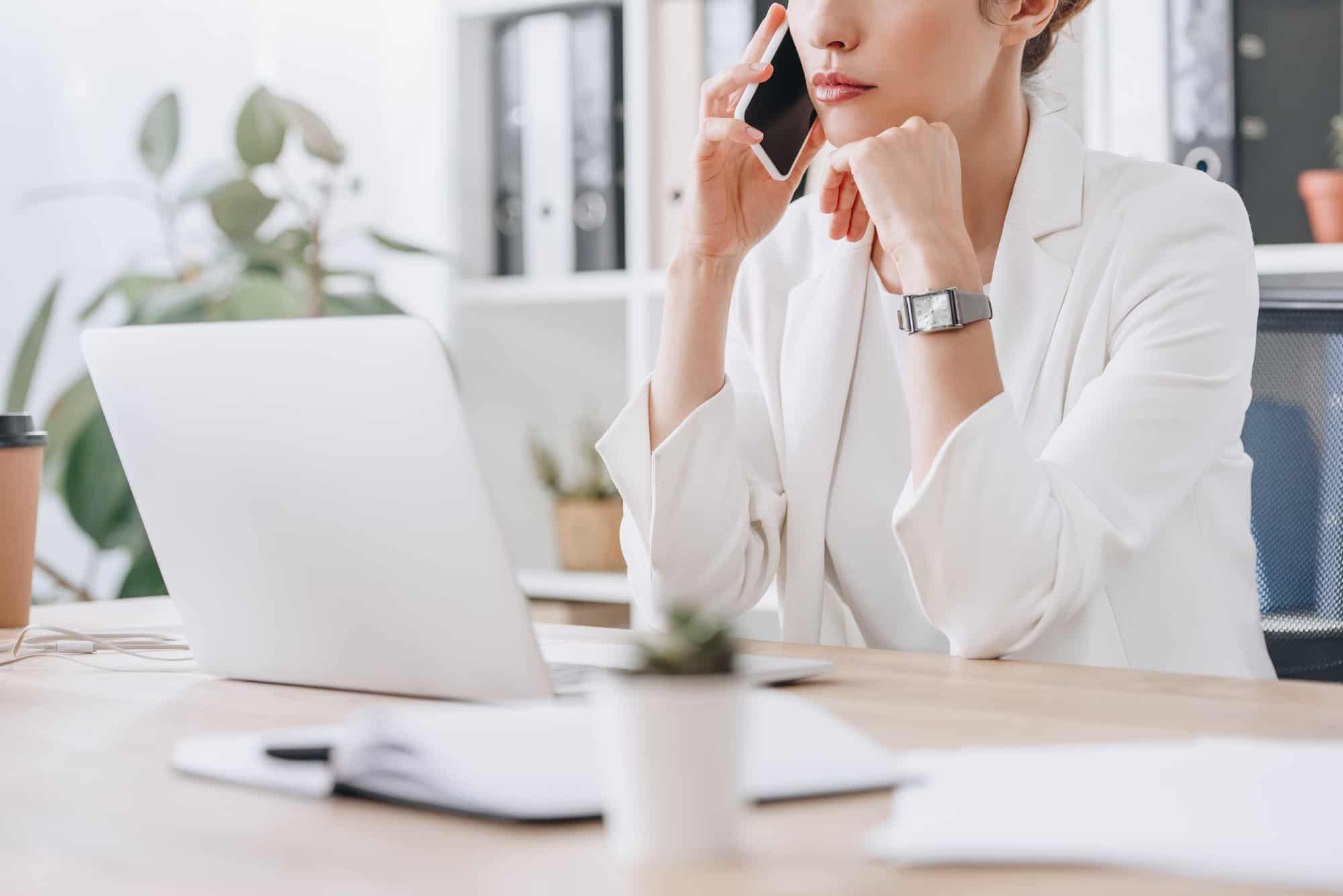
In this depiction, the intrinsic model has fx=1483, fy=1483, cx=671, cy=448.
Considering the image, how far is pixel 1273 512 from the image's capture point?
1.35 meters

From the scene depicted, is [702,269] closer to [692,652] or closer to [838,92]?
[838,92]

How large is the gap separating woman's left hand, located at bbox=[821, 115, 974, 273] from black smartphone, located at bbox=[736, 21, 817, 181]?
0.15m

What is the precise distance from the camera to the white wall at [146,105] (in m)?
2.51

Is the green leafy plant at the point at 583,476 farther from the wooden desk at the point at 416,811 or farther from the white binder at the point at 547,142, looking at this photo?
the wooden desk at the point at 416,811

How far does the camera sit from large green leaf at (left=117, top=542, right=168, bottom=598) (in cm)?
233

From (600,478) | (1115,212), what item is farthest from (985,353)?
(600,478)

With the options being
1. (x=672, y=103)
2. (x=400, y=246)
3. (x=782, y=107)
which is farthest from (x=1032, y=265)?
(x=400, y=246)

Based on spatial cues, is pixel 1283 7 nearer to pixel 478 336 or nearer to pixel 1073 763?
pixel 478 336

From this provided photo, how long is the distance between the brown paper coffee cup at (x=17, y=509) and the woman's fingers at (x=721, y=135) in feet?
2.08

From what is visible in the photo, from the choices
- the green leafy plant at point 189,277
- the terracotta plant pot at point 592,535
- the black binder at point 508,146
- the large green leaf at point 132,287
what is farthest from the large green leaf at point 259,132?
the terracotta plant pot at point 592,535

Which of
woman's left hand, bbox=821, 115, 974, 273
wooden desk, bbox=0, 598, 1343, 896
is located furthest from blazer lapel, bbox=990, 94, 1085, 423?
wooden desk, bbox=0, 598, 1343, 896

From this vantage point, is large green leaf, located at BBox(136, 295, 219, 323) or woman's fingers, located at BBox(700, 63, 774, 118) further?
large green leaf, located at BBox(136, 295, 219, 323)

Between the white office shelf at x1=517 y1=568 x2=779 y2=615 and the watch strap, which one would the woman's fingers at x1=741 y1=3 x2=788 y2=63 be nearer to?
the watch strap

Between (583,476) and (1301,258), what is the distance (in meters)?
1.23
